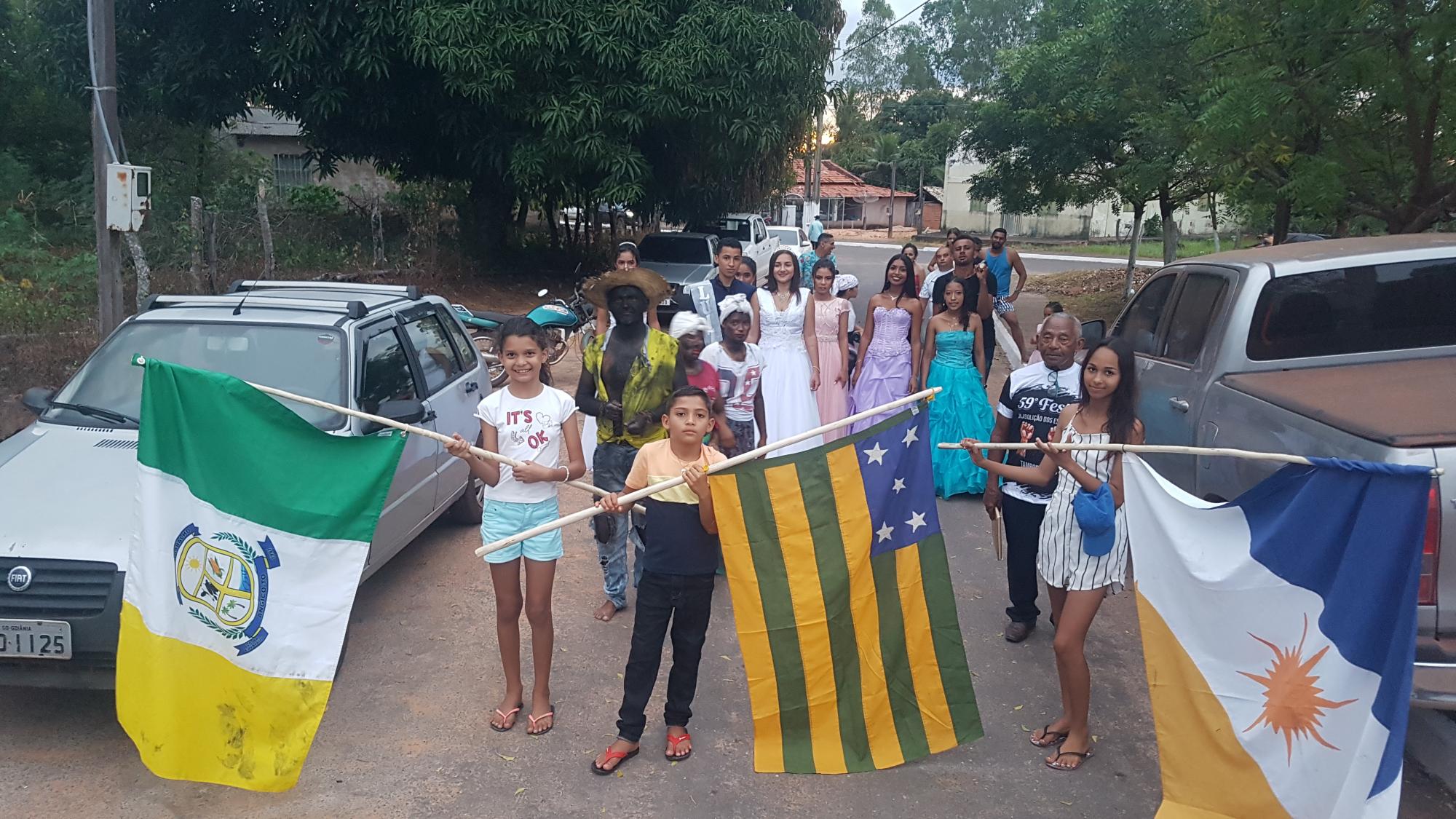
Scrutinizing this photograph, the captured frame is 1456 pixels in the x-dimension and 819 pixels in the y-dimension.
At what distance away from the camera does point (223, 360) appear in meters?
5.50

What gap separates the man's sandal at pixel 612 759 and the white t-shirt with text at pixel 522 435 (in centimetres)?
106

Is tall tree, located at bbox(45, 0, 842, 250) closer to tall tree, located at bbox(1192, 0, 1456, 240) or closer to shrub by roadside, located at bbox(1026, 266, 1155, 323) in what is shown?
shrub by roadside, located at bbox(1026, 266, 1155, 323)

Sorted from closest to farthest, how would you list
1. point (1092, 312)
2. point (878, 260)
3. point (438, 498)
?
point (438, 498)
point (1092, 312)
point (878, 260)

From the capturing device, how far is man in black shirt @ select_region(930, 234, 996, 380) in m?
8.85

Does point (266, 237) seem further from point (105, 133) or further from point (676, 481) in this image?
point (676, 481)

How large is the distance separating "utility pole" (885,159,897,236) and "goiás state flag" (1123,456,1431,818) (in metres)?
51.9

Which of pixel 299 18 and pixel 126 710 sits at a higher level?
pixel 299 18

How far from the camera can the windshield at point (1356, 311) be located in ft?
16.8

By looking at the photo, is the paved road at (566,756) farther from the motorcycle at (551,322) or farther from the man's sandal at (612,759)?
the motorcycle at (551,322)

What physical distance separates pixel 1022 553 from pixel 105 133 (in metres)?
7.46

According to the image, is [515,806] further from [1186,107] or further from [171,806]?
[1186,107]

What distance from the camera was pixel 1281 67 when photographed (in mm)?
8977

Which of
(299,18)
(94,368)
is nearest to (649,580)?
(94,368)

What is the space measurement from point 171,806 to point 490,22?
43.5ft
